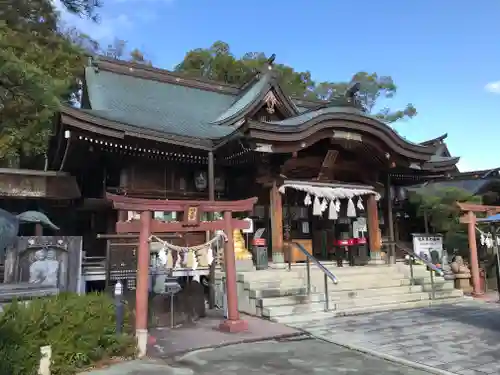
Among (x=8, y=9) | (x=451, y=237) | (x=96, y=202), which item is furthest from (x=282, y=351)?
(x=451, y=237)

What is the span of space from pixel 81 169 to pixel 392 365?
12984 millimetres

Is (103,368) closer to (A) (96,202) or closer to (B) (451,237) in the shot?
(A) (96,202)

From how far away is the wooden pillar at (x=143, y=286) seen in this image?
7.02 meters

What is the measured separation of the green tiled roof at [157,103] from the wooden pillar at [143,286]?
6048 millimetres

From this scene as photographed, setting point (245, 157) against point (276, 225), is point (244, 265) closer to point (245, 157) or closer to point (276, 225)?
point (276, 225)

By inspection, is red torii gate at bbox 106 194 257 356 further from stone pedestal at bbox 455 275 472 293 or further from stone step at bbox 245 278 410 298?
stone pedestal at bbox 455 275 472 293

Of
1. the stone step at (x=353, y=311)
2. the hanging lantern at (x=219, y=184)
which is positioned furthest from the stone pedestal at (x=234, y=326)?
the hanging lantern at (x=219, y=184)

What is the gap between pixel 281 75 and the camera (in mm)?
32719

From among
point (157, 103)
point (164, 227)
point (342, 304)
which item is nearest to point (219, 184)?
point (157, 103)

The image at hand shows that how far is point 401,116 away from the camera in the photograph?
35.2 metres

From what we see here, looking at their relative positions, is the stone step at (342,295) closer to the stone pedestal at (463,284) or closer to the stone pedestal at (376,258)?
the stone pedestal at (376,258)

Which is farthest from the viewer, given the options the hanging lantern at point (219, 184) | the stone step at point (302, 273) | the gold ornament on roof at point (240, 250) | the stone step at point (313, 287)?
the hanging lantern at point (219, 184)

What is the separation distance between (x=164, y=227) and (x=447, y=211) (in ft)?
44.5

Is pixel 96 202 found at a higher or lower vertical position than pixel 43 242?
higher
